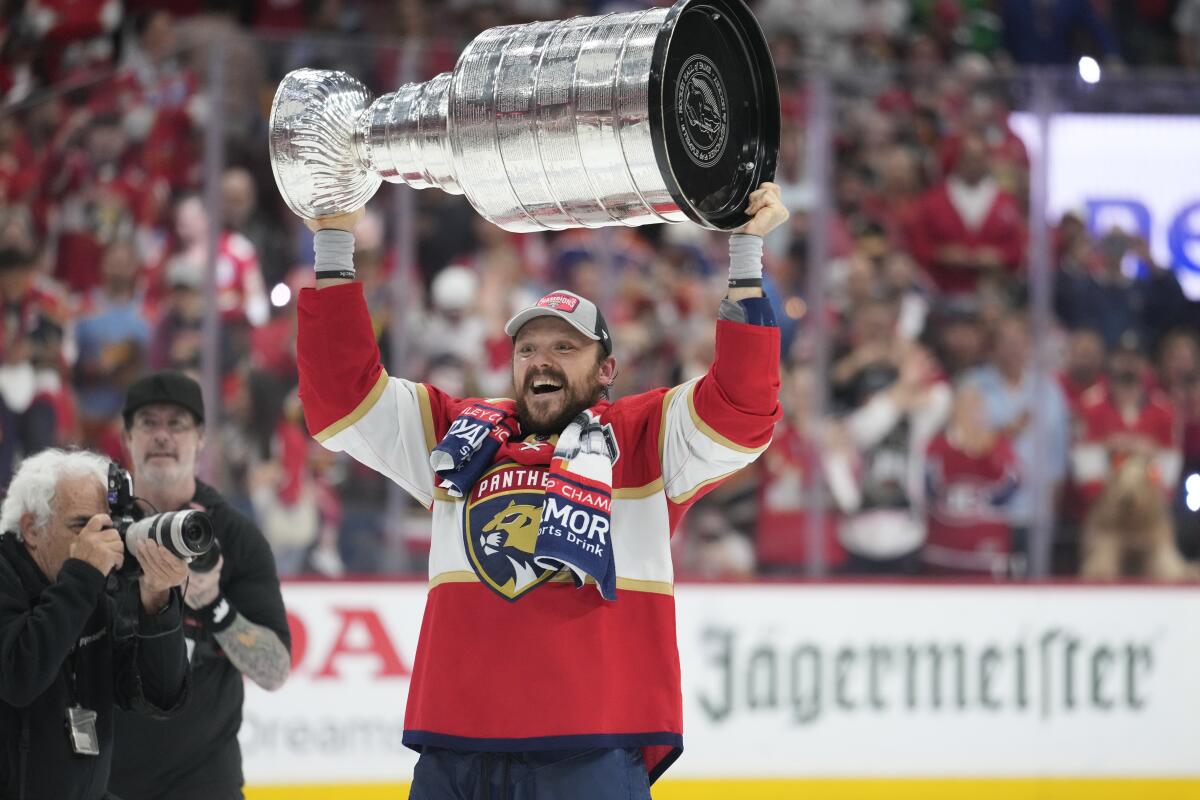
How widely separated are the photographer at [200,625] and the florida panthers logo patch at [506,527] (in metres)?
0.74

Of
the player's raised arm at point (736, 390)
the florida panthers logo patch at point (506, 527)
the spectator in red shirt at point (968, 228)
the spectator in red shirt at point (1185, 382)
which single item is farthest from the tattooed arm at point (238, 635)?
the spectator in red shirt at point (1185, 382)

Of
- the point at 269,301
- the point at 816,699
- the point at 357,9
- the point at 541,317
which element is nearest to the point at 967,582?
the point at 816,699

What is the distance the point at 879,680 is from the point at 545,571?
3435 mm

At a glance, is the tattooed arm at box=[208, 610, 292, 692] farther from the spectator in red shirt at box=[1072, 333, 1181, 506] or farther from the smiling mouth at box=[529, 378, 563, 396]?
the spectator in red shirt at box=[1072, 333, 1181, 506]

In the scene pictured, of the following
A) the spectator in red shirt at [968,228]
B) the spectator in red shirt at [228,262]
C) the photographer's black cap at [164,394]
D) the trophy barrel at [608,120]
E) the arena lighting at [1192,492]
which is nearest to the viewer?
the trophy barrel at [608,120]

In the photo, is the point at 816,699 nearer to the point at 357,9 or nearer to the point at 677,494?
the point at 677,494

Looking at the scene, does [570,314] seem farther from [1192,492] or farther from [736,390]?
[1192,492]

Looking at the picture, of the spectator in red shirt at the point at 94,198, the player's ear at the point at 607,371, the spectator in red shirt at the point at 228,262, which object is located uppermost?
the spectator in red shirt at the point at 94,198

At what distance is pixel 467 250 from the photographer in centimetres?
736

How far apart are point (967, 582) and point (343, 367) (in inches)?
152

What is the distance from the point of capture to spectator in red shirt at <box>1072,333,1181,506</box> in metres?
7.52

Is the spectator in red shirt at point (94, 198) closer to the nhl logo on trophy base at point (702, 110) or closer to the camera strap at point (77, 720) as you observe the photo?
the camera strap at point (77, 720)

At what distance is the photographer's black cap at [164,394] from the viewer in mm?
4305

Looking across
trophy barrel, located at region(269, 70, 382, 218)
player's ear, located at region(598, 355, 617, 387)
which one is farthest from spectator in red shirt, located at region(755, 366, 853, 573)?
trophy barrel, located at region(269, 70, 382, 218)
